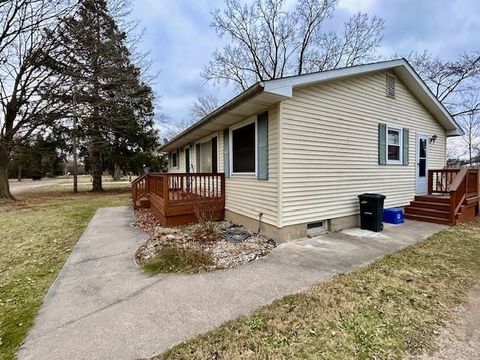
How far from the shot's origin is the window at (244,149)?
6.21m

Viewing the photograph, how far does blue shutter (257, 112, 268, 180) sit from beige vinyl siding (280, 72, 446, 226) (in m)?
0.51

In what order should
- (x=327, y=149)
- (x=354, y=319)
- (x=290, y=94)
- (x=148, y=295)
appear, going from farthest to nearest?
1. (x=327, y=149)
2. (x=290, y=94)
3. (x=148, y=295)
4. (x=354, y=319)

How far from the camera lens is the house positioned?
209 inches

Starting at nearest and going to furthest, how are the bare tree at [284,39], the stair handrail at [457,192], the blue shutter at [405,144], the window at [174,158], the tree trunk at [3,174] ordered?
the stair handrail at [457,192] < the blue shutter at [405,144] < the tree trunk at [3,174] < the window at [174,158] < the bare tree at [284,39]

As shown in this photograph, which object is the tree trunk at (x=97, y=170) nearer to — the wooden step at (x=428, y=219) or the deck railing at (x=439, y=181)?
the wooden step at (x=428, y=219)

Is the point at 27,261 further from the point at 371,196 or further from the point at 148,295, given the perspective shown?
the point at 371,196

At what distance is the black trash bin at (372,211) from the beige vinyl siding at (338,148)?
0.27 metres

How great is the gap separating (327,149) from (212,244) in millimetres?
3392

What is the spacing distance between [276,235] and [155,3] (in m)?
10.1

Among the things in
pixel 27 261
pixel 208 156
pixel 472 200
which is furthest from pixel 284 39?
pixel 27 261

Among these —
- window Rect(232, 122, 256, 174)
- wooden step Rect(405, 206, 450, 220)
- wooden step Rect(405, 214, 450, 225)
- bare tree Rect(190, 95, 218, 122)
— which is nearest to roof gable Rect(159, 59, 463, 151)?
window Rect(232, 122, 256, 174)

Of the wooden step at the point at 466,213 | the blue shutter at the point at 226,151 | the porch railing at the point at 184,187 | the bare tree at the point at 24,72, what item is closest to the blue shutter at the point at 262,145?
the blue shutter at the point at 226,151

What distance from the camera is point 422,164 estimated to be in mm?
8648

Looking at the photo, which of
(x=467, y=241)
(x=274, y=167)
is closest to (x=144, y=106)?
(x=274, y=167)
